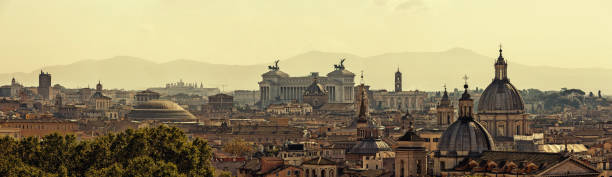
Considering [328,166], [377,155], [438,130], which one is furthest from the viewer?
[438,130]

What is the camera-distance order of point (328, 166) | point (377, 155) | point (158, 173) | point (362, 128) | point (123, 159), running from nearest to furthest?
1. point (158, 173)
2. point (123, 159)
3. point (328, 166)
4. point (377, 155)
5. point (362, 128)

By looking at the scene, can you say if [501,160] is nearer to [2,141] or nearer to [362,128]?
[2,141]

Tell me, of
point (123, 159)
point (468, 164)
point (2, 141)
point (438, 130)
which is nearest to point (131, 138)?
point (123, 159)

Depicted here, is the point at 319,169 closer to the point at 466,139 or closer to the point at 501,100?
the point at 466,139

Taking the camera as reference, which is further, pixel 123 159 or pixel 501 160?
pixel 501 160

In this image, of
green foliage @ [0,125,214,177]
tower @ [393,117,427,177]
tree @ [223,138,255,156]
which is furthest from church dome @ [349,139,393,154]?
green foliage @ [0,125,214,177]

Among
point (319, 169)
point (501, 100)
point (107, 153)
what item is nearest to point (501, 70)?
point (501, 100)

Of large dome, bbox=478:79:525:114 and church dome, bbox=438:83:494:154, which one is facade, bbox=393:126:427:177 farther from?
large dome, bbox=478:79:525:114
